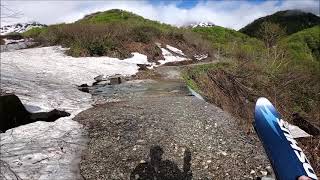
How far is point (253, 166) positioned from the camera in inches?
297

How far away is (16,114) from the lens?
34.1ft

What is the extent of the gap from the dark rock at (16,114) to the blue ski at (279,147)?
6701 mm

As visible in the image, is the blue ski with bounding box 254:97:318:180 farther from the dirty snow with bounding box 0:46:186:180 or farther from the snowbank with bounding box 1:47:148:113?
the snowbank with bounding box 1:47:148:113

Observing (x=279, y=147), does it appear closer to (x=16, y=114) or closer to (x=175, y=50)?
(x=16, y=114)

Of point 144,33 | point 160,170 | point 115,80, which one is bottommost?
point 160,170

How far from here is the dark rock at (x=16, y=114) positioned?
32.5ft

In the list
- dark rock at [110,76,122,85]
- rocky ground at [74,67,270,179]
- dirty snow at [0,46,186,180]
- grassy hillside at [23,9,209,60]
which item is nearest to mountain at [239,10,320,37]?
grassy hillside at [23,9,209,60]

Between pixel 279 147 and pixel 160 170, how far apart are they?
3.32 metres

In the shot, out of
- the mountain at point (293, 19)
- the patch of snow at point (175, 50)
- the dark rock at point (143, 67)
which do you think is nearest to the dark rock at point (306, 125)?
the dark rock at point (143, 67)

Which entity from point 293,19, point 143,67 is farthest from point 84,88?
point 293,19

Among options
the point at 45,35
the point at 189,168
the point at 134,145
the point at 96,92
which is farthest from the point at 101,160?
the point at 45,35

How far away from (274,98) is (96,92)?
26.9 ft

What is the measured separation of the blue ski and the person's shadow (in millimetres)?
2791

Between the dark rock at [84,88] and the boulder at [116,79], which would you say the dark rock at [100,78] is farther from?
the dark rock at [84,88]
